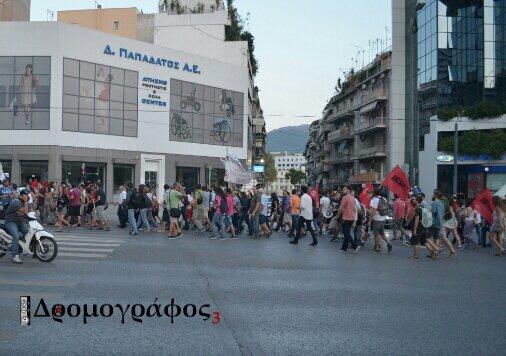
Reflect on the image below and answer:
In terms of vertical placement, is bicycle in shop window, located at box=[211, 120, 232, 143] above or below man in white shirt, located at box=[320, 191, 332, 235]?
above

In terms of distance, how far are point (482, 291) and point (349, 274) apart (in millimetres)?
2617

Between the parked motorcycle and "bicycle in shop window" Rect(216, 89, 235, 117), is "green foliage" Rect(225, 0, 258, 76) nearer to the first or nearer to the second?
"bicycle in shop window" Rect(216, 89, 235, 117)

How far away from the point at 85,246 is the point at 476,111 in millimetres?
41803

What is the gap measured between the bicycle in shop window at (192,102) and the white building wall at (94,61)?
1.41 meters

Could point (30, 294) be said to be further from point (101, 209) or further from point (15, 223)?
point (101, 209)

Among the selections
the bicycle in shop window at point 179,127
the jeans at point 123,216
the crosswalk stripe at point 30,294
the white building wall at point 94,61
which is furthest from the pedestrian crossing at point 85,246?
the bicycle in shop window at point 179,127

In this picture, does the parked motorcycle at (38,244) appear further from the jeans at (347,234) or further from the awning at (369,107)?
the awning at (369,107)

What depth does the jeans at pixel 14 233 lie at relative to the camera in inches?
473

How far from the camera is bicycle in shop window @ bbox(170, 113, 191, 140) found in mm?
52031

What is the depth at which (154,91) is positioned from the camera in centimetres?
5112

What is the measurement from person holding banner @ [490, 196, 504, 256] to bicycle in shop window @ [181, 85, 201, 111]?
3885 cm

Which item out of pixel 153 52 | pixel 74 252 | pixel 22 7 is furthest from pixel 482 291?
pixel 22 7

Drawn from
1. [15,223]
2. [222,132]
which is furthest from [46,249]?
[222,132]

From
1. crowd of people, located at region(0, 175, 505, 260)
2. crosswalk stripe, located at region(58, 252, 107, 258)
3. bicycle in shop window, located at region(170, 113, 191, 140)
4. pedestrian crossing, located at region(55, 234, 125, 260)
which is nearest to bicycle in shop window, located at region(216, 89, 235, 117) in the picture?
bicycle in shop window, located at region(170, 113, 191, 140)
